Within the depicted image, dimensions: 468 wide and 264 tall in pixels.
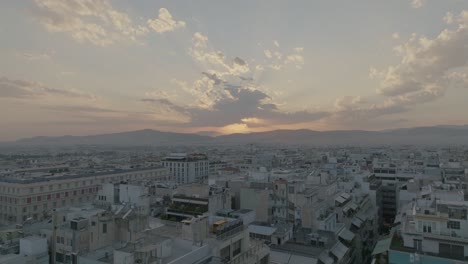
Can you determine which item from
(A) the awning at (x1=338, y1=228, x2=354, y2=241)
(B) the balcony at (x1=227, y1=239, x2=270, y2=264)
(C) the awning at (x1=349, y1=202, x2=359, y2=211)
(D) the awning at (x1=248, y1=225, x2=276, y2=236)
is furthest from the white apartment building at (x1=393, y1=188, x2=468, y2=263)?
(C) the awning at (x1=349, y1=202, x2=359, y2=211)

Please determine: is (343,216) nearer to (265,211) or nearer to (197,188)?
(265,211)

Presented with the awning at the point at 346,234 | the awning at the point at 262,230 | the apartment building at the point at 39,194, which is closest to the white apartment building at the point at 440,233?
the awning at the point at 346,234

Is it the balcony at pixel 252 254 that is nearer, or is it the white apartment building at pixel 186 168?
the balcony at pixel 252 254

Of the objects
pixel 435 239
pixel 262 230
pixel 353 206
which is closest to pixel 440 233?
pixel 435 239

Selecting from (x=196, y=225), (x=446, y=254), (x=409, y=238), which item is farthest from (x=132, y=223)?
(x=446, y=254)

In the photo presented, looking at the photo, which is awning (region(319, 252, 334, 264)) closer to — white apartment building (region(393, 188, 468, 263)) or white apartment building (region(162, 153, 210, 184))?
white apartment building (region(393, 188, 468, 263))

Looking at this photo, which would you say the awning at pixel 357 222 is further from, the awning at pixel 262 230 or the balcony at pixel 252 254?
the balcony at pixel 252 254

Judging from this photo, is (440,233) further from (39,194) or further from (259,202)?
(39,194)
